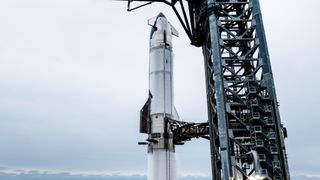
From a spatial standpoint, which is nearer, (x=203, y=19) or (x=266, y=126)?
(x=266, y=126)

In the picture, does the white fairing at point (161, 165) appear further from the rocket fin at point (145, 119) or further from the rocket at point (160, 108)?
the rocket fin at point (145, 119)

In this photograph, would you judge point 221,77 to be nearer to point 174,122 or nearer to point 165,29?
point 174,122

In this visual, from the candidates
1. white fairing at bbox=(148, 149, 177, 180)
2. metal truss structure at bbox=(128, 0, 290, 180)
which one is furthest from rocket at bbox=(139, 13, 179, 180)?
metal truss structure at bbox=(128, 0, 290, 180)

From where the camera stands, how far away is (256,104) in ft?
66.6

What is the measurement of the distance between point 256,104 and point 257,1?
7.94m

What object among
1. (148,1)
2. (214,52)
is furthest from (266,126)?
(148,1)

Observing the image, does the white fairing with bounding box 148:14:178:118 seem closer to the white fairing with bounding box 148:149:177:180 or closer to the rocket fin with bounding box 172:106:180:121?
the rocket fin with bounding box 172:106:180:121

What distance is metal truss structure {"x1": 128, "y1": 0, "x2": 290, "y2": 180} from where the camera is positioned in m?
19.2

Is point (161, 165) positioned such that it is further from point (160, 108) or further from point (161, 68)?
point (161, 68)

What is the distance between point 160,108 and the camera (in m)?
32.7

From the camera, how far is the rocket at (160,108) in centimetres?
3011

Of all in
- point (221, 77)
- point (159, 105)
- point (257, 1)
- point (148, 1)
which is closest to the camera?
point (221, 77)

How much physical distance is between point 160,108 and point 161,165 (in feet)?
20.3

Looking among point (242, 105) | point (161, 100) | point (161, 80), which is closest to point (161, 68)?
point (161, 80)
